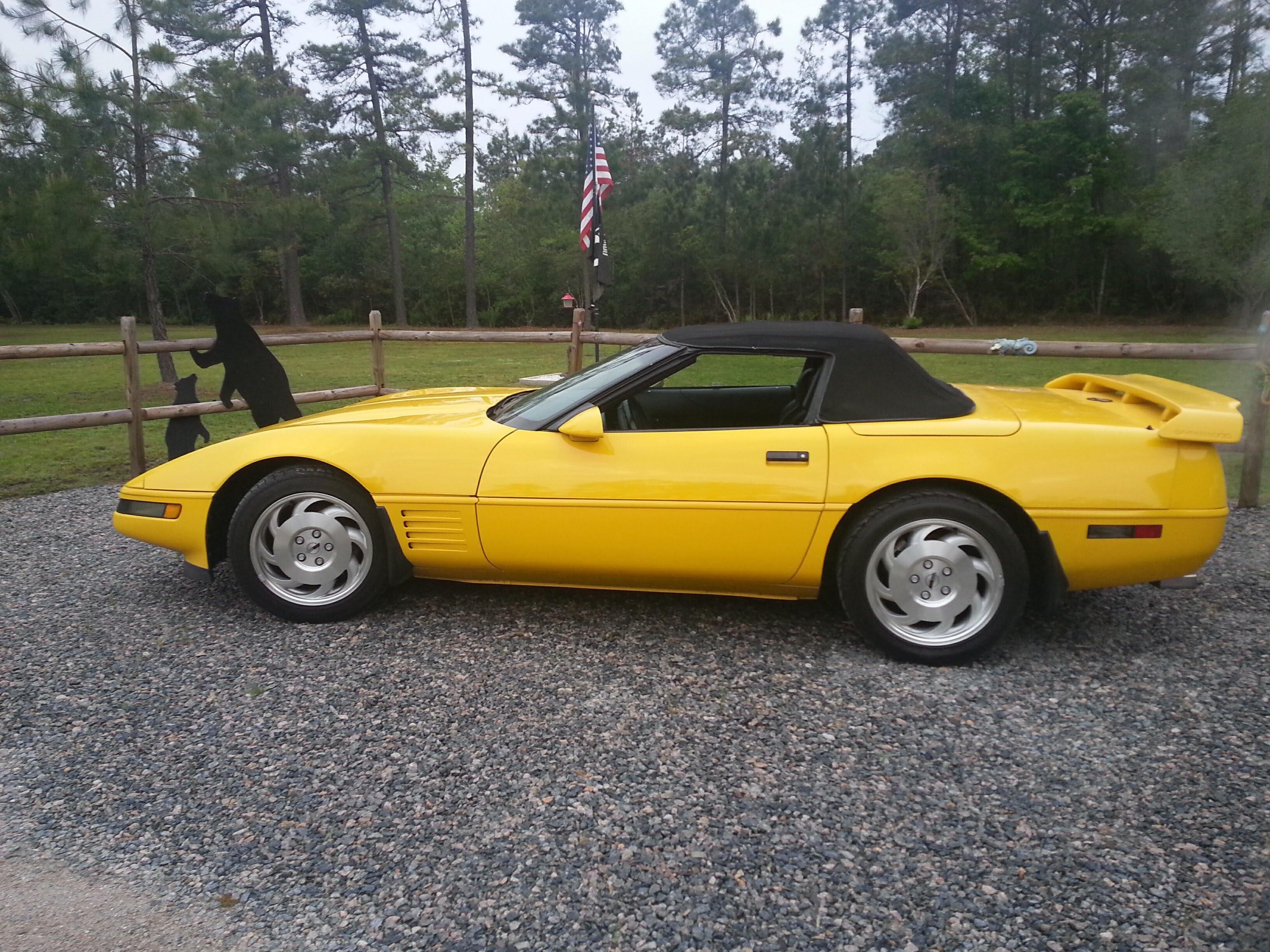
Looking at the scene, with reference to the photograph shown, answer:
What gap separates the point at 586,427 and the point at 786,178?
2663 cm

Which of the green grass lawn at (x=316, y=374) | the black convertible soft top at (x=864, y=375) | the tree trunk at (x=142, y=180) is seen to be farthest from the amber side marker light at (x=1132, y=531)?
the tree trunk at (x=142, y=180)

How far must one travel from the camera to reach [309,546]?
3.49 m

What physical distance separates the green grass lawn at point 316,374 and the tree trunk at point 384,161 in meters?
6.72

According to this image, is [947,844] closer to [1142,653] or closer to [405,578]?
[1142,653]

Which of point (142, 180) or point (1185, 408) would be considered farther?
point (142, 180)

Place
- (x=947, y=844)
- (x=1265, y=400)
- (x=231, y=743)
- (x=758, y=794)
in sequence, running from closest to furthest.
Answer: (x=947, y=844) < (x=758, y=794) < (x=231, y=743) < (x=1265, y=400)

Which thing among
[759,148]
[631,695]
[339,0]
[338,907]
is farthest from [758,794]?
[339,0]

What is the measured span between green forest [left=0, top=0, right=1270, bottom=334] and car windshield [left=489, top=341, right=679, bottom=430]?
1472 centimetres

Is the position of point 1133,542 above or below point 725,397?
below

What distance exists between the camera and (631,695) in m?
2.91

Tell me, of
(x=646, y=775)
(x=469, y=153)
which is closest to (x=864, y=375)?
(x=646, y=775)

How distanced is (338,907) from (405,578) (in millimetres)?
1809

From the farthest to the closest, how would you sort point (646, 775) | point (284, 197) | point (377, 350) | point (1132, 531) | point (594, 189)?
point (284, 197) → point (594, 189) → point (377, 350) → point (1132, 531) → point (646, 775)

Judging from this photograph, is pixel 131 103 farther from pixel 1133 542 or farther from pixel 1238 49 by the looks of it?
pixel 1238 49
